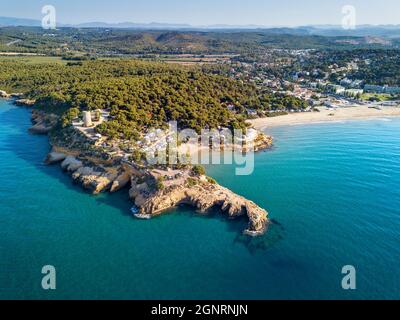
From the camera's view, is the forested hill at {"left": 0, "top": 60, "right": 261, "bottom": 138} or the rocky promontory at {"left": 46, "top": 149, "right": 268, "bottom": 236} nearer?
the rocky promontory at {"left": 46, "top": 149, "right": 268, "bottom": 236}

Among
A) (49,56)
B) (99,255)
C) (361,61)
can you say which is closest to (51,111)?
(99,255)

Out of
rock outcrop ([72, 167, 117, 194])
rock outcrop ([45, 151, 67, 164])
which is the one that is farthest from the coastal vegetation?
rock outcrop ([72, 167, 117, 194])

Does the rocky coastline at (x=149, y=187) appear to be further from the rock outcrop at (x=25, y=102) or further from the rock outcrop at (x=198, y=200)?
the rock outcrop at (x=25, y=102)

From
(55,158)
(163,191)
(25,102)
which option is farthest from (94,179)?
(25,102)

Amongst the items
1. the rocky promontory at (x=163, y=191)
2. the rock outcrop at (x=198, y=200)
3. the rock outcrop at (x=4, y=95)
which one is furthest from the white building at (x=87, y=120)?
the rock outcrop at (x=4, y=95)

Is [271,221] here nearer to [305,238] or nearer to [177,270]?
[305,238]

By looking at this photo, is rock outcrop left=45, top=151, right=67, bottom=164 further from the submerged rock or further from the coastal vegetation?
the coastal vegetation

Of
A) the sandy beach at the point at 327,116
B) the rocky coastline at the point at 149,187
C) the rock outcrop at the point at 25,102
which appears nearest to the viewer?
the rocky coastline at the point at 149,187
